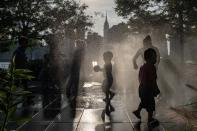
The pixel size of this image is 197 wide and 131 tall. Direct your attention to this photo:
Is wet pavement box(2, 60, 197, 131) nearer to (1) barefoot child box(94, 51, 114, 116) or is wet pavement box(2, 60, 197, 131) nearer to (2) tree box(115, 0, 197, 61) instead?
(1) barefoot child box(94, 51, 114, 116)

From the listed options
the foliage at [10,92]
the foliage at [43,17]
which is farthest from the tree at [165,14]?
the foliage at [10,92]

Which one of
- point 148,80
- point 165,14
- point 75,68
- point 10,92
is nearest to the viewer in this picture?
point 10,92

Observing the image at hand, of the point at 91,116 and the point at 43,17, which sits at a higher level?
the point at 43,17

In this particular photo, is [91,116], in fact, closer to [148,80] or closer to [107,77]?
[148,80]

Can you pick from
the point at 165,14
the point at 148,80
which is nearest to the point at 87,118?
the point at 148,80

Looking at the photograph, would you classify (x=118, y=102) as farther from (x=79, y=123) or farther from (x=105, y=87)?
(x=79, y=123)

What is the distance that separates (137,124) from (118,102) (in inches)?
191

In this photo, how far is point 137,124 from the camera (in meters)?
9.64

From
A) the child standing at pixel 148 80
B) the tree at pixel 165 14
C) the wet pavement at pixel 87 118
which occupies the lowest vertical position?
the wet pavement at pixel 87 118

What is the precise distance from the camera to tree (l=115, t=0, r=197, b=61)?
34.3 meters

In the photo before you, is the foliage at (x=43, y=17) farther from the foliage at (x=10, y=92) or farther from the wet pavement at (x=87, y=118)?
the foliage at (x=10, y=92)

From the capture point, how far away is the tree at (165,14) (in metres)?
34.3

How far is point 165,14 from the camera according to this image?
127 ft

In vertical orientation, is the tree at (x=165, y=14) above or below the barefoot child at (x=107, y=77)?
above
